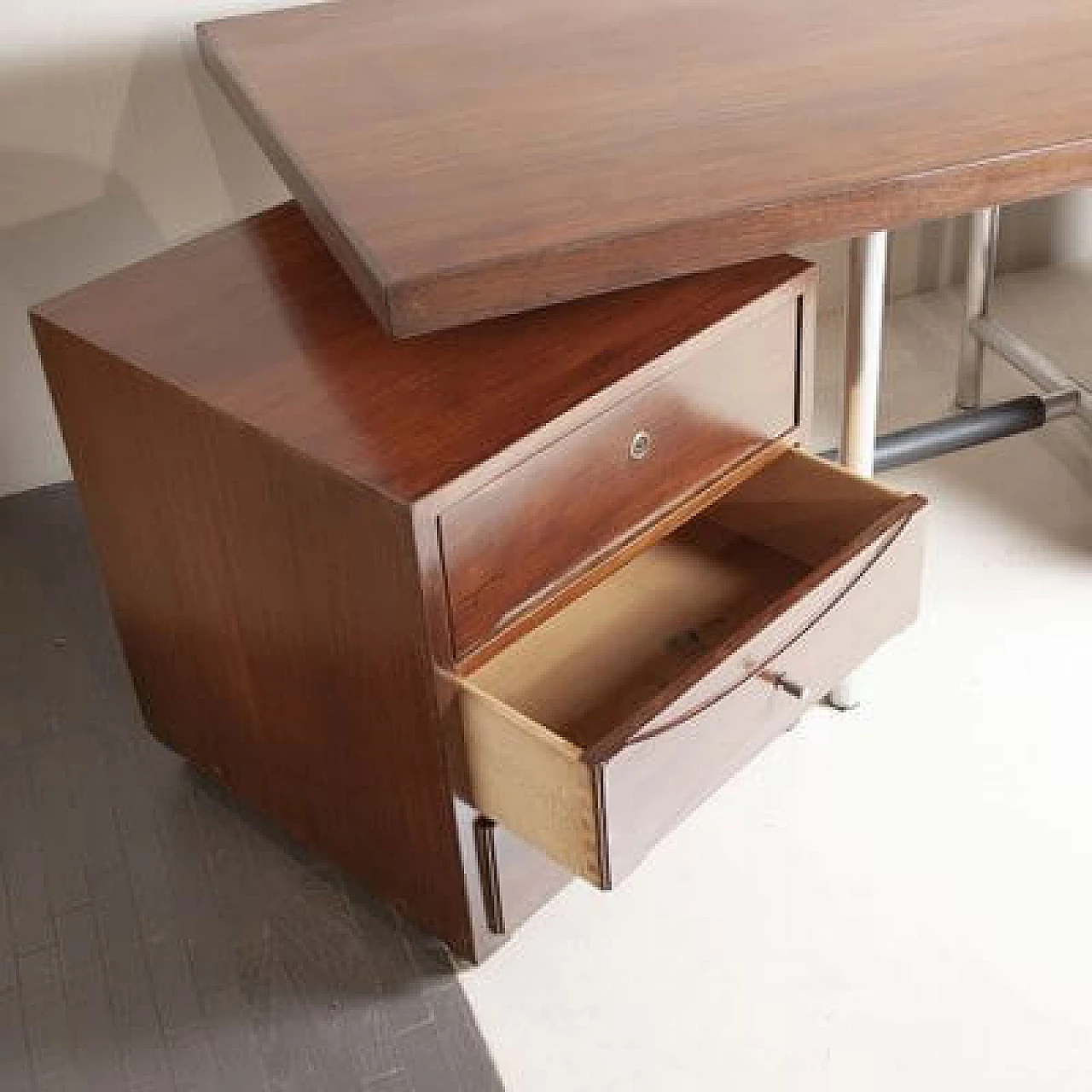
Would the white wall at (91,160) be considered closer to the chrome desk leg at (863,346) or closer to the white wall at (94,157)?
the white wall at (94,157)

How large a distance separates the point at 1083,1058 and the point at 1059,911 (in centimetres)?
15

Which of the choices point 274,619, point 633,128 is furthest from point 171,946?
point 633,128

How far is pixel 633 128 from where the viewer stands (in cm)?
124

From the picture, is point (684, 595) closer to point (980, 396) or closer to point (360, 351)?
point (360, 351)

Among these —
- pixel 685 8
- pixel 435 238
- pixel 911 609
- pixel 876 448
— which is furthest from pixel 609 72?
pixel 876 448

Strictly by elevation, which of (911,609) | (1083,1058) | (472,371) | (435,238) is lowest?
(1083,1058)

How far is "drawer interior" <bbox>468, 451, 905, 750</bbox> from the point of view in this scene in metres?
1.26

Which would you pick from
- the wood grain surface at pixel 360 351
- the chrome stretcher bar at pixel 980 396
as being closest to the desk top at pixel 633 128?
the wood grain surface at pixel 360 351

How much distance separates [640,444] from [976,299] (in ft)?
2.96

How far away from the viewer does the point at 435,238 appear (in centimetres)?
110

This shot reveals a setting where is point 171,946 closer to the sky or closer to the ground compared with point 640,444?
closer to the ground

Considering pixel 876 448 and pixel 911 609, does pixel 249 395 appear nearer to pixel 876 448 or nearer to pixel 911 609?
pixel 911 609

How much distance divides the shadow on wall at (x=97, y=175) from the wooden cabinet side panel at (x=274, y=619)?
583 millimetres

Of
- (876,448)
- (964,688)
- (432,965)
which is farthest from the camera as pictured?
(876,448)
